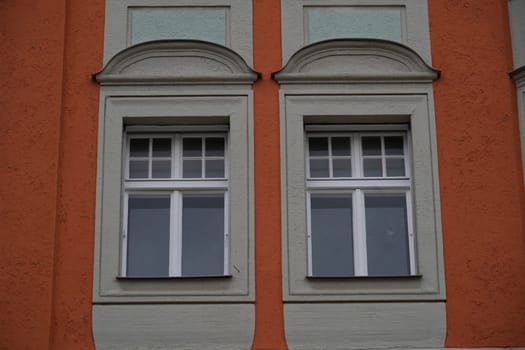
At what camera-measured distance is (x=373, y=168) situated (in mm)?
10742

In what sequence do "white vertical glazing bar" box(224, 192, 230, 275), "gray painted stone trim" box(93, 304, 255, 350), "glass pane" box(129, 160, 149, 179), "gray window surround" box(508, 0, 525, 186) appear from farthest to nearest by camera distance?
"glass pane" box(129, 160, 149, 179), "gray window surround" box(508, 0, 525, 186), "white vertical glazing bar" box(224, 192, 230, 275), "gray painted stone trim" box(93, 304, 255, 350)

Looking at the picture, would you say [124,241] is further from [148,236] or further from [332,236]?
[332,236]

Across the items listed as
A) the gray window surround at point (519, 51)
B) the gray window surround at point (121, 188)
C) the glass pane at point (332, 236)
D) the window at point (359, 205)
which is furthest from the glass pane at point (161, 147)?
the gray window surround at point (519, 51)

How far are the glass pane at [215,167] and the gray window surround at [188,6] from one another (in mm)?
1030

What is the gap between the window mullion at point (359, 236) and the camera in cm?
1036

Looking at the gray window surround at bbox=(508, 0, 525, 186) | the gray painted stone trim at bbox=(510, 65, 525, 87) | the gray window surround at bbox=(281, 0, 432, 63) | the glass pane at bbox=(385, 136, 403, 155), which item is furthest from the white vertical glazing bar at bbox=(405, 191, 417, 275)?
the gray painted stone trim at bbox=(510, 65, 525, 87)

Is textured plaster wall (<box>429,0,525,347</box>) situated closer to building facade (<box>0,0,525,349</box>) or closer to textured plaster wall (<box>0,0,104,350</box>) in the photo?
building facade (<box>0,0,525,349</box>)

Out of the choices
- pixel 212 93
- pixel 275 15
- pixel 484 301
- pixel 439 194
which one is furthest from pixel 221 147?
pixel 484 301

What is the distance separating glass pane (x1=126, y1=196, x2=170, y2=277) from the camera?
34.1 ft

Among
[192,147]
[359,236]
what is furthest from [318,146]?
[192,147]

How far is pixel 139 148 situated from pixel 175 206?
2.37 feet

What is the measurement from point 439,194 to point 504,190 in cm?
62

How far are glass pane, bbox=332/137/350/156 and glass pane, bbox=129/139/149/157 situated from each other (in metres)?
1.86

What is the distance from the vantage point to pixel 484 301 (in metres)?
9.97
